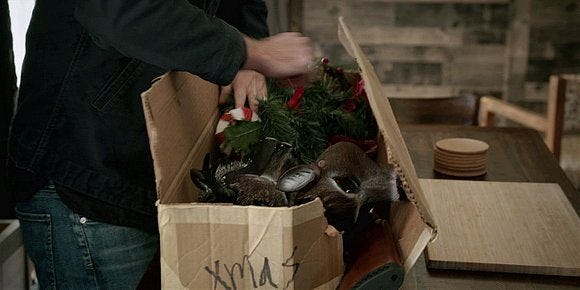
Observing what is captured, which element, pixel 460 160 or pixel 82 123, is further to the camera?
pixel 460 160

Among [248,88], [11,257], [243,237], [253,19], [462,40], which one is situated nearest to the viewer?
[243,237]

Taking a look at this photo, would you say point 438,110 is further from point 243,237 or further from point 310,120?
point 243,237

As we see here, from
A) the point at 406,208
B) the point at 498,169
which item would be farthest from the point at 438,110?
the point at 406,208

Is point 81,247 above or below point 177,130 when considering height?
below

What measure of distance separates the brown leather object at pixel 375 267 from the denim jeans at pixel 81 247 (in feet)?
1.52

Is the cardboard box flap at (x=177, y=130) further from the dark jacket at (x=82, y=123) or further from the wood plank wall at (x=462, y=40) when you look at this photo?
the wood plank wall at (x=462, y=40)

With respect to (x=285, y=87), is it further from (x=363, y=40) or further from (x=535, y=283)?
(x=363, y=40)

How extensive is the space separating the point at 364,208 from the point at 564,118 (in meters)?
2.25

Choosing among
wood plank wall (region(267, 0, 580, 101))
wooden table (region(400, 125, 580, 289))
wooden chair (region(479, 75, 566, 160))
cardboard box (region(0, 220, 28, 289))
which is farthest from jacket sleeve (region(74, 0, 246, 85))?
wood plank wall (region(267, 0, 580, 101))

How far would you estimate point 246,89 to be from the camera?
4.52 ft

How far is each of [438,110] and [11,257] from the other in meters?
1.67

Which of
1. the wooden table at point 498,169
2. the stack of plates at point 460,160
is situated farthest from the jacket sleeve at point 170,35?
the stack of plates at point 460,160

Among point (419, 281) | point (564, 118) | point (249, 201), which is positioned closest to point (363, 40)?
point (564, 118)

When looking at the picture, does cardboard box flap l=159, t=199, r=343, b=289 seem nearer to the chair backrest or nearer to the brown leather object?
the brown leather object
